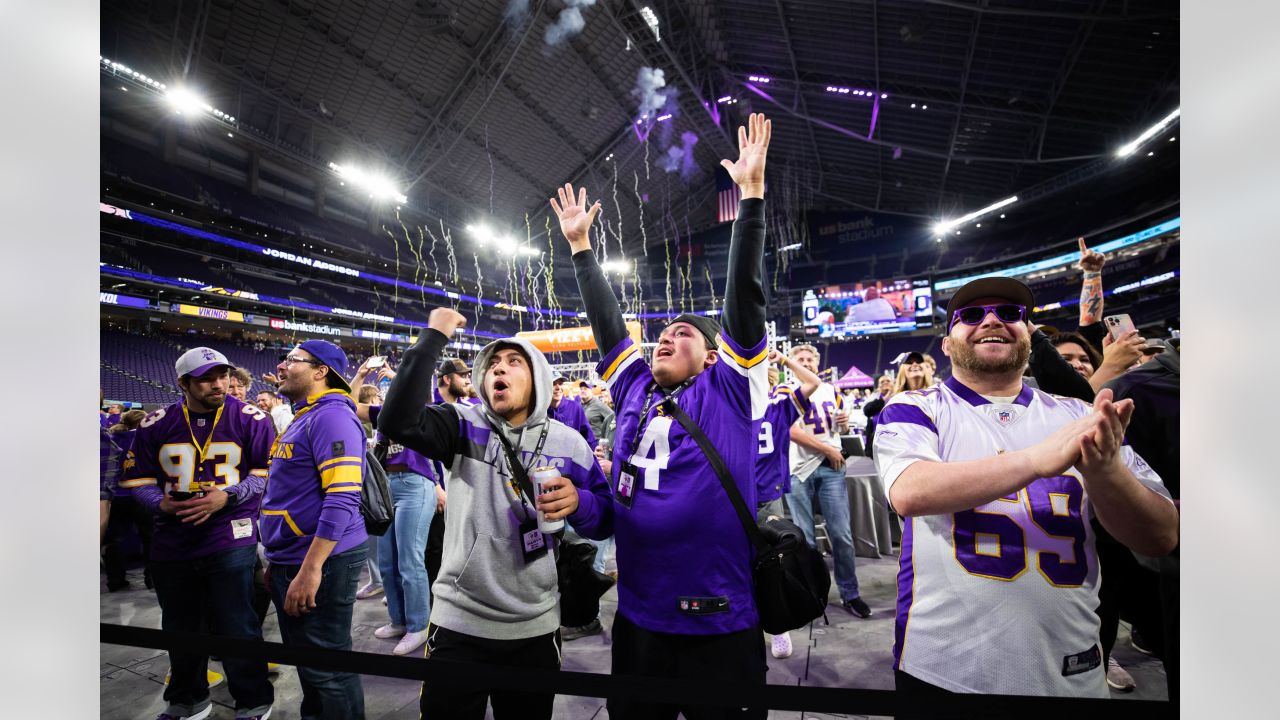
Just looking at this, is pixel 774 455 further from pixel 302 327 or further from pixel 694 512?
pixel 302 327

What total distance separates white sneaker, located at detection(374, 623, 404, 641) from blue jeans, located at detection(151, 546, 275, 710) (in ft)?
3.62

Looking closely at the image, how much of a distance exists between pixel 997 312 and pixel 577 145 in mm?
23481

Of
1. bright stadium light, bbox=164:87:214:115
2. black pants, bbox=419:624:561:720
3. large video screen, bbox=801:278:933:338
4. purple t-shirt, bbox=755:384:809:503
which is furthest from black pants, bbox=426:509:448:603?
large video screen, bbox=801:278:933:338

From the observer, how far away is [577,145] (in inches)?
888

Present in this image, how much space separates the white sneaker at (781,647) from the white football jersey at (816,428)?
1399mm

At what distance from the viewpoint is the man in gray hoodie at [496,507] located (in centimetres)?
169

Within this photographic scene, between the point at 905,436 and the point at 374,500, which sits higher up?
the point at 905,436

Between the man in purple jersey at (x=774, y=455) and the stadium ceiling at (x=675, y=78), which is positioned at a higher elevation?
the stadium ceiling at (x=675, y=78)

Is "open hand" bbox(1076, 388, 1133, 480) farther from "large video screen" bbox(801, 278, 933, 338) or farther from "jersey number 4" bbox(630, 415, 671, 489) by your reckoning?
"large video screen" bbox(801, 278, 933, 338)

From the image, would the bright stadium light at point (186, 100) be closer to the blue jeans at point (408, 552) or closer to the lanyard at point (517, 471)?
the blue jeans at point (408, 552)

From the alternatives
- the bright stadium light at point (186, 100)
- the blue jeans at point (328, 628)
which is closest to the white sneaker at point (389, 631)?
the blue jeans at point (328, 628)

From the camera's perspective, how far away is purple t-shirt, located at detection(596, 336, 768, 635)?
5.19 ft

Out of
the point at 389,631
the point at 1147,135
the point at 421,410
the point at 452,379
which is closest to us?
the point at 421,410

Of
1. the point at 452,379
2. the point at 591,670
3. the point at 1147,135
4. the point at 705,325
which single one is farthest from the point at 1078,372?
the point at 1147,135
